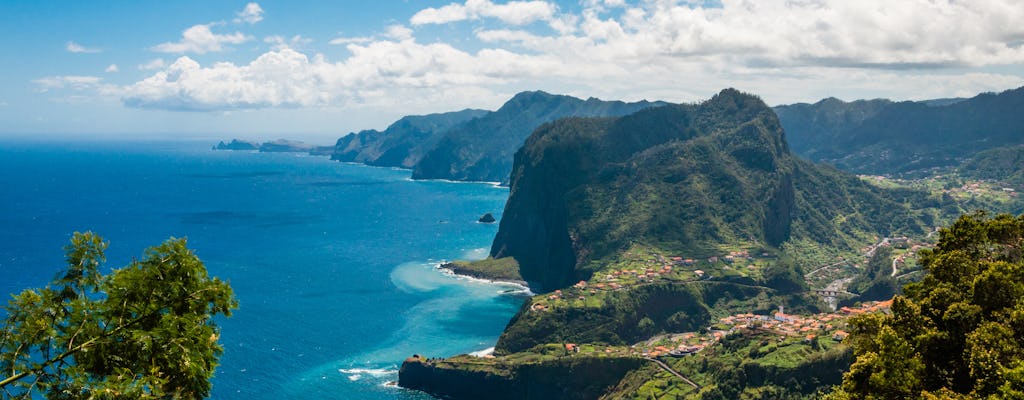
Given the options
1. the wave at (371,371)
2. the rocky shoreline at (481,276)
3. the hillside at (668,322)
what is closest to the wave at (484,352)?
the hillside at (668,322)

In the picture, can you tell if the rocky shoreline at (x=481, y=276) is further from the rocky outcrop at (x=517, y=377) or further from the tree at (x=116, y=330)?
the tree at (x=116, y=330)

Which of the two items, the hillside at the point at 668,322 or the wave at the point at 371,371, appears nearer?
the hillside at the point at 668,322

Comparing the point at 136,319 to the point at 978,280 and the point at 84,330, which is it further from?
the point at 978,280

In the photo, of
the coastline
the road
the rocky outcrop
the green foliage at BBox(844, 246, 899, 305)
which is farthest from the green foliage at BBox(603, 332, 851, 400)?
the coastline

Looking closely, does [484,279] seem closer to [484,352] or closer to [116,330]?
[484,352]

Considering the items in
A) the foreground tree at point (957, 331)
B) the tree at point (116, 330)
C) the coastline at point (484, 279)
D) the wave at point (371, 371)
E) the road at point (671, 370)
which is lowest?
the wave at point (371, 371)

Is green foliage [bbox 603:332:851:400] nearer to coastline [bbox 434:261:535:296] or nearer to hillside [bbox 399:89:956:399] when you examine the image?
hillside [bbox 399:89:956:399]

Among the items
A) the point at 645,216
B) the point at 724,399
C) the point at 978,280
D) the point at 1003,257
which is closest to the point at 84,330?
the point at 978,280
